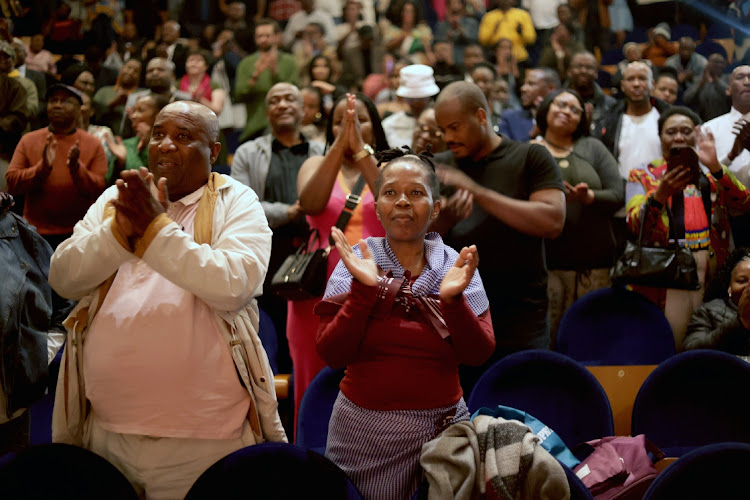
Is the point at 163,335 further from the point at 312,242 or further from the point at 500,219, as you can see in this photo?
the point at 500,219

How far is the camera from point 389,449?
1.81 metres

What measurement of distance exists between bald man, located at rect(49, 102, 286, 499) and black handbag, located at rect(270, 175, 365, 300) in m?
0.77

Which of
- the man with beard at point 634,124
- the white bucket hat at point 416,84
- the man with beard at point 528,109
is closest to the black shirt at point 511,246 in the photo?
the man with beard at point 634,124

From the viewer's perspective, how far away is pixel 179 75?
271 inches

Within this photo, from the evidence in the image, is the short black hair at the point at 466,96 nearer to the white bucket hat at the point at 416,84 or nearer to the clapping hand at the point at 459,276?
the clapping hand at the point at 459,276

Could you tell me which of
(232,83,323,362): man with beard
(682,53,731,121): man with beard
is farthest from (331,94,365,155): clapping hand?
(682,53,731,121): man with beard

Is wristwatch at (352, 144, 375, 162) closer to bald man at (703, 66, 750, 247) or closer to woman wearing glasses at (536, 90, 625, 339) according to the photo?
woman wearing glasses at (536, 90, 625, 339)

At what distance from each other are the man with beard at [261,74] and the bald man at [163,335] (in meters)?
4.14

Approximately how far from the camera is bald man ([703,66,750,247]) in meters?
3.14

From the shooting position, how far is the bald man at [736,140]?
10.3 feet

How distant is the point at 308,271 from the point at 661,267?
59.7 inches

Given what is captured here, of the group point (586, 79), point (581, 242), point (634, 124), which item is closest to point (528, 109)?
point (586, 79)

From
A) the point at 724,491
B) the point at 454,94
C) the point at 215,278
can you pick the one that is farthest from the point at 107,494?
the point at 454,94

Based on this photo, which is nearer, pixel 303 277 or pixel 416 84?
pixel 303 277
